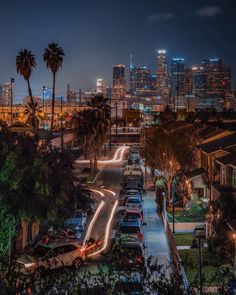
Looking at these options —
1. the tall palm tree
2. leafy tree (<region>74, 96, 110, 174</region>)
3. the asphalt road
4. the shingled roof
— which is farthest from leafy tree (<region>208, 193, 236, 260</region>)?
the tall palm tree

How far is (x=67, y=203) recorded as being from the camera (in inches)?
832

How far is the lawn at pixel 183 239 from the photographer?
29.1 meters

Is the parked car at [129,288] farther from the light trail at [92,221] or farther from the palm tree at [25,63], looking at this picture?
the palm tree at [25,63]

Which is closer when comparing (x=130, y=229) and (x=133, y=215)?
(x=130, y=229)

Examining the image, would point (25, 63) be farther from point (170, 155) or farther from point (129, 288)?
point (129, 288)

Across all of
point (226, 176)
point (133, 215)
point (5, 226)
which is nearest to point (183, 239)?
point (133, 215)

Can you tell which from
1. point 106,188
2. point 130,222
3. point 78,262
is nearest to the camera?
point 78,262

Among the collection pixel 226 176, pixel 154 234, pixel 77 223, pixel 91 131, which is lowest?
pixel 154 234

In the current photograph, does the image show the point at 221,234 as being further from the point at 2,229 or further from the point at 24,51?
the point at 24,51

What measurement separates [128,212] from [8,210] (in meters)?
14.1

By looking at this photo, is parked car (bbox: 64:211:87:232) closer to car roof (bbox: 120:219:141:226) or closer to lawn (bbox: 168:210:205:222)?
car roof (bbox: 120:219:141:226)

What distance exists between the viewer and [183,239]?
3028 cm

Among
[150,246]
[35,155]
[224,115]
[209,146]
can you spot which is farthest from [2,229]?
[224,115]

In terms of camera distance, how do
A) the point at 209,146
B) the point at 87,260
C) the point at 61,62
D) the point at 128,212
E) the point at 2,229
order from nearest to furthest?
the point at 2,229
the point at 87,260
the point at 128,212
the point at 209,146
the point at 61,62
